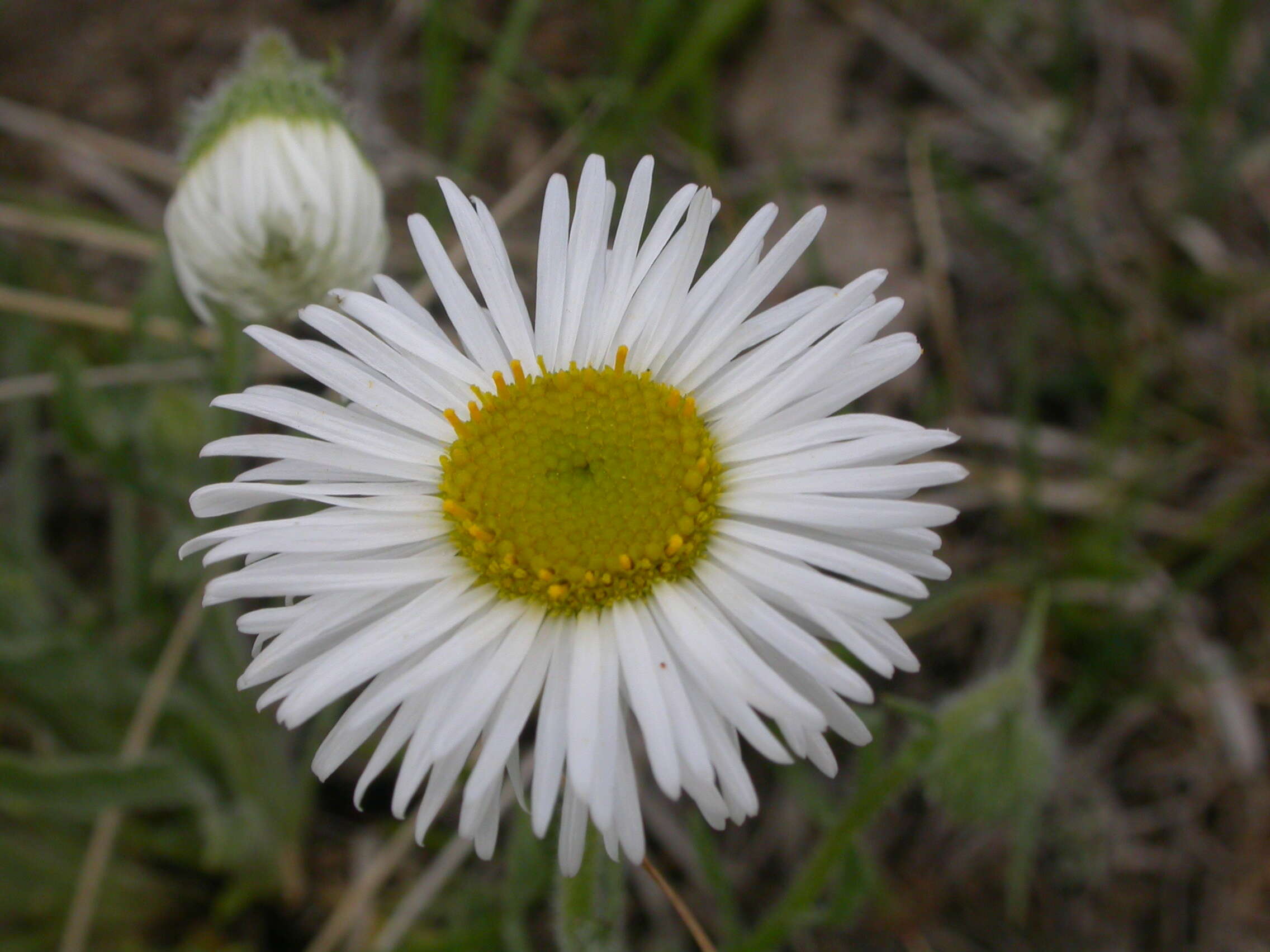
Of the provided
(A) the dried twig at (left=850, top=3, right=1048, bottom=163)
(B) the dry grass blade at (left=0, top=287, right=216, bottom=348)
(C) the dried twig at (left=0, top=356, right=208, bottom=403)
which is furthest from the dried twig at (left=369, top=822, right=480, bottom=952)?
(A) the dried twig at (left=850, top=3, right=1048, bottom=163)

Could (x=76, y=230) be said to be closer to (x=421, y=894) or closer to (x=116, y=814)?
(x=116, y=814)

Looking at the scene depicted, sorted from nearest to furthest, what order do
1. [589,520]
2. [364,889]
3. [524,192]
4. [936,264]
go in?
[589,520] < [364,889] < [524,192] < [936,264]

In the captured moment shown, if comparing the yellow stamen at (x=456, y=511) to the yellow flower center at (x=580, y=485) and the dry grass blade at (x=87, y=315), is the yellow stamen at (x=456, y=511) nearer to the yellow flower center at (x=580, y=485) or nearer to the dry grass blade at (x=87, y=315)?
the yellow flower center at (x=580, y=485)

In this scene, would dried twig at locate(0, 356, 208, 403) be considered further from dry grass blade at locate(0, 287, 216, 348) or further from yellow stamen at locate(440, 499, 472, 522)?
yellow stamen at locate(440, 499, 472, 522)

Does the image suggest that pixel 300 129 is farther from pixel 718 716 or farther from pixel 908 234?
pixel 908 234

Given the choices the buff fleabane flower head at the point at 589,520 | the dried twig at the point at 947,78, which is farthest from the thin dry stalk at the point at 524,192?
the dried twig at the point at 947,78

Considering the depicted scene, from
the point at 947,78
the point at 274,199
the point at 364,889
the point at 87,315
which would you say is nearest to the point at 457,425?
the point at 274,199

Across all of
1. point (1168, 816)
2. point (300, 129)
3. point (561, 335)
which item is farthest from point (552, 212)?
point (1168, 816)

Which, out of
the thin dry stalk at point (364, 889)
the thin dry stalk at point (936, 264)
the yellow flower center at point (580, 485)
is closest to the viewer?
the yellow flower center at point (580, 485)
